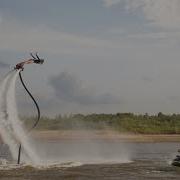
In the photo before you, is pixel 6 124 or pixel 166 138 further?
pixel 166 138

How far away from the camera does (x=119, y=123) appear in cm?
15300

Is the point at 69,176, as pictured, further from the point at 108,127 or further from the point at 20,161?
the point at 108,127

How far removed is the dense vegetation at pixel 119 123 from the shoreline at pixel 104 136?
135 centimetres

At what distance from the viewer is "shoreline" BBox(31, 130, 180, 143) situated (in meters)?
136

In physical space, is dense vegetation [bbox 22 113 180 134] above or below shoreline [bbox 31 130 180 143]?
above

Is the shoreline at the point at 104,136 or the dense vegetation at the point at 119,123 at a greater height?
the dense vegetation at the point at 119,123

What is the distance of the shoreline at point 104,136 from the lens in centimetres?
13650

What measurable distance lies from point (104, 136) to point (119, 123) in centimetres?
1119

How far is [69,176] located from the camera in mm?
53688

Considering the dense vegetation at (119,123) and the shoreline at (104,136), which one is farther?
the dense vegetation at (119,123)

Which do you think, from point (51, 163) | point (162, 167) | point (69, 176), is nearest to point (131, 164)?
point (162, 167)

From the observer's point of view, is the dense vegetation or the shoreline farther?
the dense vegetation

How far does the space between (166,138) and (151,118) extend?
1061 inches

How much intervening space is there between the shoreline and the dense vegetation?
1346 mm
